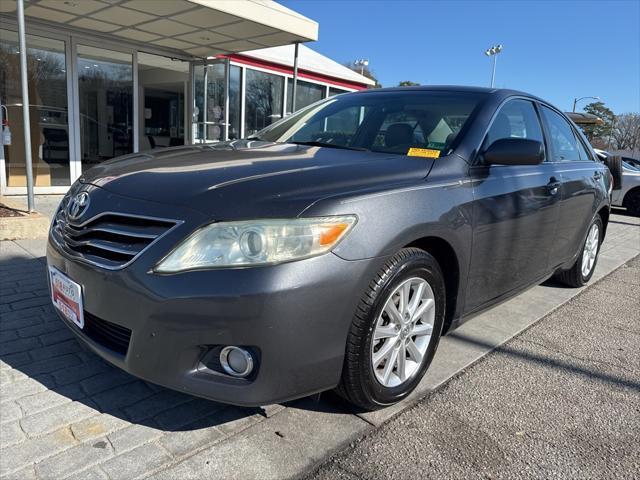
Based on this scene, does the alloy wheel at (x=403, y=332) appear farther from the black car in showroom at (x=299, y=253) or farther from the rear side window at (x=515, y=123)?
the rear side window at (x=515, y=123)

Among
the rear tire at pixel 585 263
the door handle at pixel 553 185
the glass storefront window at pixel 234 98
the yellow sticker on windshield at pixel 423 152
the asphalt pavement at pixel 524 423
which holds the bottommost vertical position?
the asphalt pavement at pixel 524 423

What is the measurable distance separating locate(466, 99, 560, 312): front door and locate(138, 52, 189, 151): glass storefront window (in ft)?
26.8

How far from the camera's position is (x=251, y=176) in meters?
2.16

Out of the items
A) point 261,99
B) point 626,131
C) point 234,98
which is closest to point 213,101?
point 234,98

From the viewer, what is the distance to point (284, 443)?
6.96 feet

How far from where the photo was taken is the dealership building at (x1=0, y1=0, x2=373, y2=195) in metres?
7.09

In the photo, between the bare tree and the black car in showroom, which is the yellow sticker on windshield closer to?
the black car in showroom

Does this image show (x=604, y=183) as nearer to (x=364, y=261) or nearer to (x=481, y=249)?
(x=481, y=249)

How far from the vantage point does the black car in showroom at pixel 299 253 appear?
1845 millimetres

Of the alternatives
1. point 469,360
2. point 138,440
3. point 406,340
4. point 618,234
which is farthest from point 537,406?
point 618,234

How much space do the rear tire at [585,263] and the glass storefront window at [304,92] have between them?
29.6ft

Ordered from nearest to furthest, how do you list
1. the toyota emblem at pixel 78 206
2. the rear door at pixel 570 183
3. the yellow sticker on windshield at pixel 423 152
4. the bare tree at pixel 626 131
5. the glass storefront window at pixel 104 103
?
the toyota emblem at pixel 78 206 → the yellow sticker on windshield at pixel 423 152 → the rear door at pixel 570 183 → the glass storefront window at pixel 104 103 → the bare tree at pixel 626 131

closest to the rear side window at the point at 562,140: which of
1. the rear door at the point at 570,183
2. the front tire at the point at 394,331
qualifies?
the rear door at the point at 570,183

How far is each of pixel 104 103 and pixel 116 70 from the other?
2.11 ft
